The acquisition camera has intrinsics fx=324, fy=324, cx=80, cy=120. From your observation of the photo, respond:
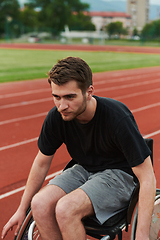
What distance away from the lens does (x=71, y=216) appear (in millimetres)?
1755

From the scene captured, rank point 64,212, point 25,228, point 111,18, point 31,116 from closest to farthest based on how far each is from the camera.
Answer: point 64,212
point 25,228
point 31,116
point 111,18

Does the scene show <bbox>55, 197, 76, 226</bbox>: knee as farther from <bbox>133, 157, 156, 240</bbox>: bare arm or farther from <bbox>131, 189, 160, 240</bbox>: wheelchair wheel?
<bbox>131, 189, 160, 240</bbox>: wheelchair wheel

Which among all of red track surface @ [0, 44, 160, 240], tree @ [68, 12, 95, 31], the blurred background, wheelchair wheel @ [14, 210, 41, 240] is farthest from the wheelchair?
tree @ [68, 12, 95, 31]

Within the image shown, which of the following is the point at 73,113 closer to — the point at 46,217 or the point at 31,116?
the point at 46,217

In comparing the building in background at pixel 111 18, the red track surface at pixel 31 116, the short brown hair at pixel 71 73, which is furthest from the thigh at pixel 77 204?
the building in background at pixel 111 18

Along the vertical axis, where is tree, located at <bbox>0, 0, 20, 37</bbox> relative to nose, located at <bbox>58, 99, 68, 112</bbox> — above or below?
above

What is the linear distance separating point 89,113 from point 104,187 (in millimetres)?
461

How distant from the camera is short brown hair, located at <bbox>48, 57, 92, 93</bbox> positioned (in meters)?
1.77

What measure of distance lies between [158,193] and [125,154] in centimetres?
52

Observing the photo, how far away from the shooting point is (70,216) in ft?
5.75

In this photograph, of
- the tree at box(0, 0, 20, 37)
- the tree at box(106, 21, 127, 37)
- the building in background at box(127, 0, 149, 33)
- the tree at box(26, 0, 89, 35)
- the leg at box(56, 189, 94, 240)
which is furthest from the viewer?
the building in background at box(127, 0, 149, 33)

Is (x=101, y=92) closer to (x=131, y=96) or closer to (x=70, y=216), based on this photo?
(x=131, y=96)

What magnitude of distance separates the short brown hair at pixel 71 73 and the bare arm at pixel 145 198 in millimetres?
570

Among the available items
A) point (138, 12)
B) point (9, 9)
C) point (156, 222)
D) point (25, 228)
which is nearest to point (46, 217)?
point (25, 228)
